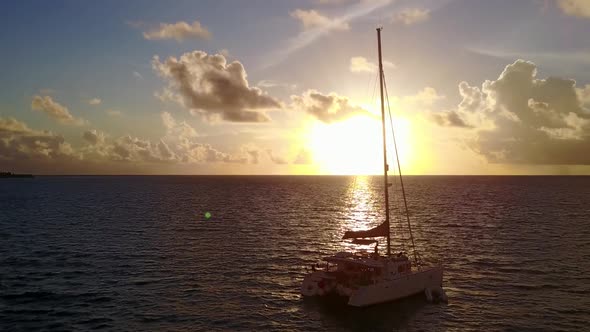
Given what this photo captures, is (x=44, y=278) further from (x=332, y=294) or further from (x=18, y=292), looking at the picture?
(x=332, y=294)

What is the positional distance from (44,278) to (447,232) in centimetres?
5805

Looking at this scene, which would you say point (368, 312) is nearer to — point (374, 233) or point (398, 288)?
point (398, 288)

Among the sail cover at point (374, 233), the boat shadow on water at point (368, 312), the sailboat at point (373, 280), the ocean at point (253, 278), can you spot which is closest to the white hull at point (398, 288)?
the sailboat at point (373, 280)

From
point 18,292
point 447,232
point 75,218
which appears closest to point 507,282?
point 447,232

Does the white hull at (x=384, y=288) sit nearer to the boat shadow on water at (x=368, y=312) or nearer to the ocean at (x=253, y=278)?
the boat shadow on water at (x=368, y=312)

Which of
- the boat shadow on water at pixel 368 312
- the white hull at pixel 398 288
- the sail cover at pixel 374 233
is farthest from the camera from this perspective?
the sail cover at pixel 374 233

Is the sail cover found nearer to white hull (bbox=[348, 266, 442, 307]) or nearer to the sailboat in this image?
the sailboat

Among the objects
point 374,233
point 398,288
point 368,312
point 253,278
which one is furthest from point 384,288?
point 253,278

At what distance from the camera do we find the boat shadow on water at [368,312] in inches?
1187

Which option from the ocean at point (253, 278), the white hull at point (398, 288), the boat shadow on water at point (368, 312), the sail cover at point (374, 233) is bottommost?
the boat shadow on water at point (368, 312)

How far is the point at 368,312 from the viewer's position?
32.5 meters

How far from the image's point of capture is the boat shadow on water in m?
30.1

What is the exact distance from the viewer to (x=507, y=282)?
1591 inches

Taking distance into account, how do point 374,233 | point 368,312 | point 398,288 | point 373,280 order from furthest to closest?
point 374,233 < point 398,288 < point 373,280 < point 368,312
